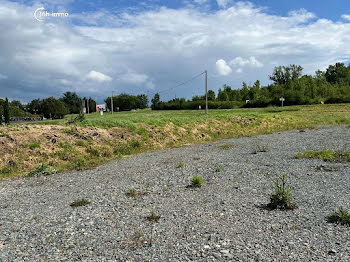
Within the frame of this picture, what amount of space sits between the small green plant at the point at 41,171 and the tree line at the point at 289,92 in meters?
80.6

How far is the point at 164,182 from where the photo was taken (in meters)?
11.2

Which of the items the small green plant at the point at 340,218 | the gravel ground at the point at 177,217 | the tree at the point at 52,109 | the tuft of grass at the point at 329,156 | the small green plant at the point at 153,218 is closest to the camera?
the gravel ground at the point at 177,217

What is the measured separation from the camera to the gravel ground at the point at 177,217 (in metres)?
5.71

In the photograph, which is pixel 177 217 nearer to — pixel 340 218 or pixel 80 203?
pixel 80 203

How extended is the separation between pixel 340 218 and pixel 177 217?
3878 millimetres

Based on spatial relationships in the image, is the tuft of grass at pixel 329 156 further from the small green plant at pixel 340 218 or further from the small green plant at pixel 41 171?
the small green plant at pixel 41 171

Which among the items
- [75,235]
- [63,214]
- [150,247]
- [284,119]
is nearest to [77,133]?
[63,214]


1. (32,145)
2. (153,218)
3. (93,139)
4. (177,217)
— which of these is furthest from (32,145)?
(177,217)

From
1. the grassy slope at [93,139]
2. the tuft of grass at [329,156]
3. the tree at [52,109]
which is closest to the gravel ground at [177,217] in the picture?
the tuft of grass at [329,156]

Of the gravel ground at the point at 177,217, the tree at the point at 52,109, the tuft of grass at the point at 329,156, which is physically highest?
the tree at the point at 52,109

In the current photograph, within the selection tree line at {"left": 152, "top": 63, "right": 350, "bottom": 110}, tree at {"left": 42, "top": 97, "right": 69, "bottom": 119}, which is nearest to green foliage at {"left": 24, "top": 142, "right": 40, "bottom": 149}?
tree line at {"left": 152, "top": 63, "right": 350, "bottom": 110}

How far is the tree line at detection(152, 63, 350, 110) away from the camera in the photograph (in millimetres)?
85512

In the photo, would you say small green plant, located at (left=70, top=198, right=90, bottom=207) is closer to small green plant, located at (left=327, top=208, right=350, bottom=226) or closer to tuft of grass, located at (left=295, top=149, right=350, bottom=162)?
small green plant, located at (left=327, top=208, right=350, bottom=226)

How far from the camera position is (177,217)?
7.53 m
